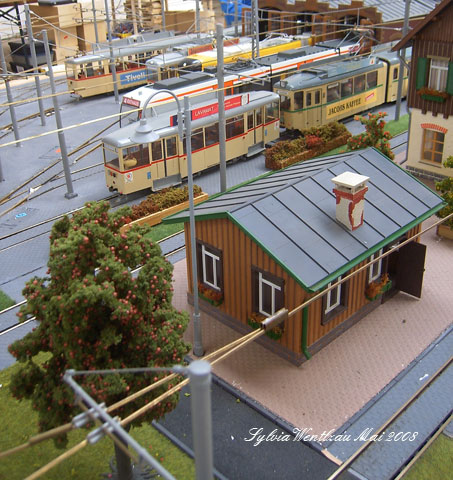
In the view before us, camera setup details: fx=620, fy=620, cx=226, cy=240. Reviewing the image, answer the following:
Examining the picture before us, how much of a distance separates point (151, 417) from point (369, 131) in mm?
16288

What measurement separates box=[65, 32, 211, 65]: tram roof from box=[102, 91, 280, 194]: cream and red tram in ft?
40.6

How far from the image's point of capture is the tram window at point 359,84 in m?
33.7

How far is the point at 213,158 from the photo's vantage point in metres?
27.9

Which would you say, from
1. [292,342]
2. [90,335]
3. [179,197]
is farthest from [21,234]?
[90,335]

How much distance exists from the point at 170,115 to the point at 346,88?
37.9 ft

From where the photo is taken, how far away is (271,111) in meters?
30.5

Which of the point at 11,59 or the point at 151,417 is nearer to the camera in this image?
the point at 151,417

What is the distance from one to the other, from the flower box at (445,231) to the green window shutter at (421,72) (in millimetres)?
6803

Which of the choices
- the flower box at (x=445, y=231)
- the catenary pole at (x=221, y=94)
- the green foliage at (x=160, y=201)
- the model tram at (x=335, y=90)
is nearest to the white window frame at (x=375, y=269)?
the flower box at (x=445, y=231)

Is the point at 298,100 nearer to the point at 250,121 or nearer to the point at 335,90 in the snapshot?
the point at 335,90

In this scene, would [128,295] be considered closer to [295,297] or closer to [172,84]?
[295,297]

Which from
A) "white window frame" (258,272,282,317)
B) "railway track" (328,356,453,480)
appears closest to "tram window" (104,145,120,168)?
"white window frame" (258,272,282,317)

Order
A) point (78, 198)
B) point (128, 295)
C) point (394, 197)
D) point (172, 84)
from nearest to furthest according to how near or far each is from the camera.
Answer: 1. point (128, 295)
2. point (394, 197)
3. point (78, 198)
4. point (172, 84)

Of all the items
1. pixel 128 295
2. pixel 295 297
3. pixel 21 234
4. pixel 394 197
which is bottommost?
pixel 21 234
